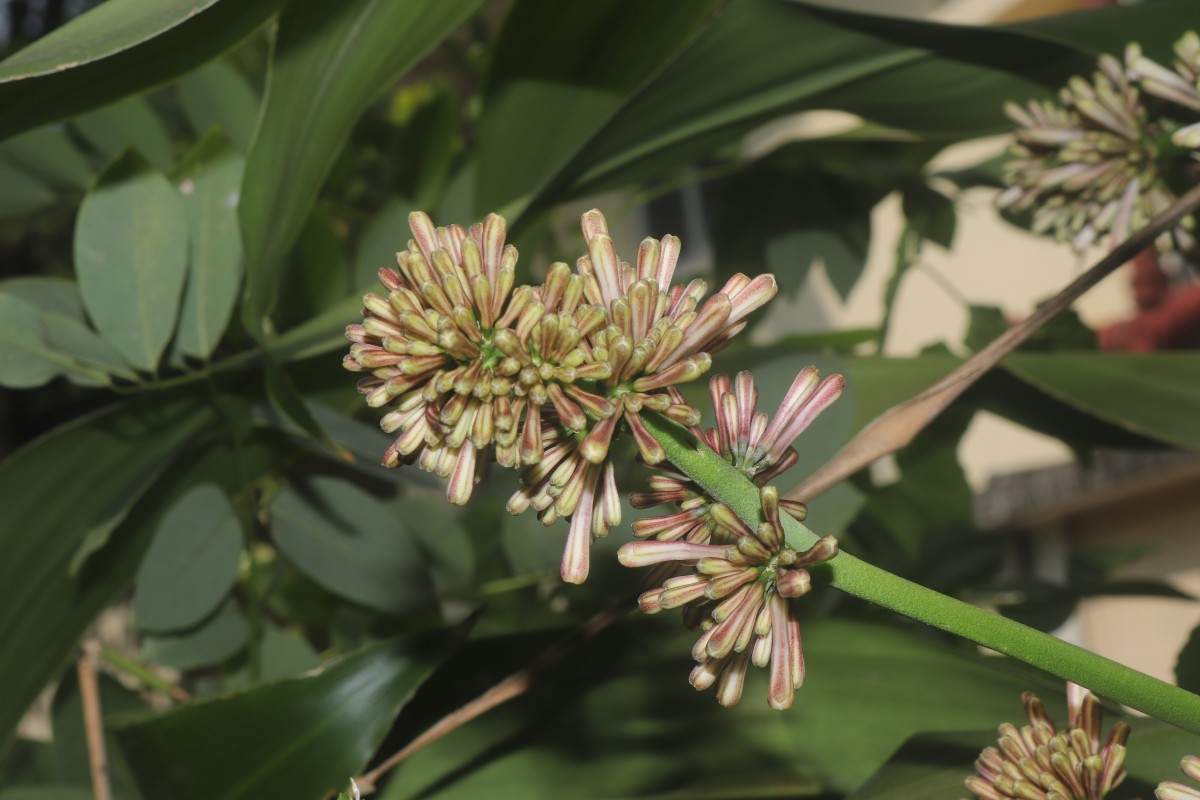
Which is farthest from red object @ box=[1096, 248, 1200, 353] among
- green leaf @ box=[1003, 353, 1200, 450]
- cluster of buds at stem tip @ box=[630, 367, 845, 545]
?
cluster of buds at stem tip @ box=[630, 367, 845, 545]

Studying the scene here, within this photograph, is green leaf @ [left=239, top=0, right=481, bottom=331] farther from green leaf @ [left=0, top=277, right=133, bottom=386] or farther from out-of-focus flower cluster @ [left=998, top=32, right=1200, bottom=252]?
out-of-focus flower cluster @ [left=998, top=32, right=1200, bottom=252]

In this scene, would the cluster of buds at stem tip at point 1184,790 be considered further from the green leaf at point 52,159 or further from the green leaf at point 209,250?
the green leaf at point 52,159

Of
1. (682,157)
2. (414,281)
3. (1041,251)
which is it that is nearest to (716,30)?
(682,157)

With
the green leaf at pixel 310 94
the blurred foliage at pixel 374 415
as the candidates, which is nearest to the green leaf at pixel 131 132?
the blurred foliage at pixel 374 415

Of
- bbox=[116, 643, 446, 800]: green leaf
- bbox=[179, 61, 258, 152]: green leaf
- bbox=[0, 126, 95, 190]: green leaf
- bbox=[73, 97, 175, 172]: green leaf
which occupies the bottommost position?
bbox=[116, 643, 446, 800]: green leaf

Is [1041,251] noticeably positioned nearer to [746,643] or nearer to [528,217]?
[528,217]

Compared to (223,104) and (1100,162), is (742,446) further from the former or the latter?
(223,104)

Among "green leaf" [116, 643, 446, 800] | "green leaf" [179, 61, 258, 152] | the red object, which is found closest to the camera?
"green leaf" [116, 643, 446, 800]

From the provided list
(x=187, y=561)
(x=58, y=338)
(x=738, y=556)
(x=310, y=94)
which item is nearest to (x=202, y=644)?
(x=187, y=561)
